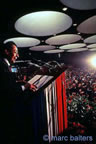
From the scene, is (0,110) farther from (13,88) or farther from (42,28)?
(42,28)

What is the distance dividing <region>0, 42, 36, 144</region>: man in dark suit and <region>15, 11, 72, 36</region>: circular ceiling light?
2145 millimetres

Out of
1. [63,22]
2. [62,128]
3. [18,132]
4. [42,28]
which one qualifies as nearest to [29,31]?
[42,28]

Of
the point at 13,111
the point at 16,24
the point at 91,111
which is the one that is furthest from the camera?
the point at 91,111

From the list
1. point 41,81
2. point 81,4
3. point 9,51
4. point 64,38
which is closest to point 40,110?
point 41,81

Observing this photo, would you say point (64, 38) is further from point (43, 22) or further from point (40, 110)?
point (40, 110)

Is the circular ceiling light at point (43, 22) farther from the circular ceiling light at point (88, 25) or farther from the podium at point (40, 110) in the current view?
the podium at point (40, 110)

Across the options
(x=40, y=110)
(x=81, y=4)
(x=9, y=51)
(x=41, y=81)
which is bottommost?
(x=40, y=110)

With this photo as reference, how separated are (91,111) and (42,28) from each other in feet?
9.93

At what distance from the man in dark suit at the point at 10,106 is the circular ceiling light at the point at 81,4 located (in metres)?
1.95

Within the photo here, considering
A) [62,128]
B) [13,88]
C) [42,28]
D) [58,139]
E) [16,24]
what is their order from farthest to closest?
[42,28]
[16,24]
[62,128]
[58,139]
[13,88]

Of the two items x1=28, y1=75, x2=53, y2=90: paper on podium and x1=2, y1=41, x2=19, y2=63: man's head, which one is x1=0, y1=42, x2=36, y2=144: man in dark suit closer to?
x1=28, y1=75, x2=53, y2=90: paper on podium

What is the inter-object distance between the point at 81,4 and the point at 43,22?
1.16 meters

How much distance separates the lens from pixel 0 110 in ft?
4.02

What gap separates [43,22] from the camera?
327 cm
